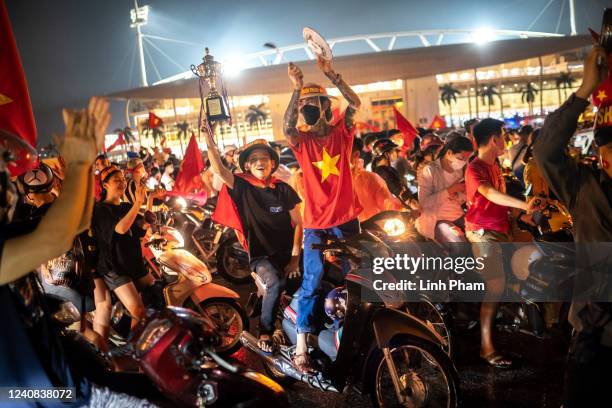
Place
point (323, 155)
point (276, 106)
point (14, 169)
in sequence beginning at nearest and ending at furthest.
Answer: point (14, 169)
point (323, 155)
point (276, 106)

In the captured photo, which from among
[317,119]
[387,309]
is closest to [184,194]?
[317,119]

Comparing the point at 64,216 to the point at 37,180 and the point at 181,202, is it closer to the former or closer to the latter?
the point at 37,180

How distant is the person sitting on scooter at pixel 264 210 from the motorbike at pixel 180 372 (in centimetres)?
231

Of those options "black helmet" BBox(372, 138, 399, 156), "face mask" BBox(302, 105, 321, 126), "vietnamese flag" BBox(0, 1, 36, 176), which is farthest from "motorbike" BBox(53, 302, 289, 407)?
"black helmet" BBox(372, 138, 399, 156)

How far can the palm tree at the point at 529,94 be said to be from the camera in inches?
2943

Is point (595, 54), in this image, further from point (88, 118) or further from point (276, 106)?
point (276, 106)

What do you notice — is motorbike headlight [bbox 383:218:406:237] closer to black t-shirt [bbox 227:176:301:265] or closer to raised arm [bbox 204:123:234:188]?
black t-shirt [bbox 227:176:301:265]

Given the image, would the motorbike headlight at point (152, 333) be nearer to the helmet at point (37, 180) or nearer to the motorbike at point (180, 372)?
the motorbike at point (180, 372)

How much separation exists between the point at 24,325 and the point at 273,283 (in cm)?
266

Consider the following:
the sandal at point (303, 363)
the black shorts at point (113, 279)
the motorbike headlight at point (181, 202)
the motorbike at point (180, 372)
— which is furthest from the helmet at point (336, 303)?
the motorbike headlight at point (181, 202)

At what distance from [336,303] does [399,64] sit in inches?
1312

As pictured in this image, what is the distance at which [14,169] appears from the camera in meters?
2.44

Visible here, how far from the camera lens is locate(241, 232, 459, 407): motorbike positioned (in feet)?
10.7

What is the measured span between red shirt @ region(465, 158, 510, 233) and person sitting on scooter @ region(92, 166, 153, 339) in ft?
9.24
